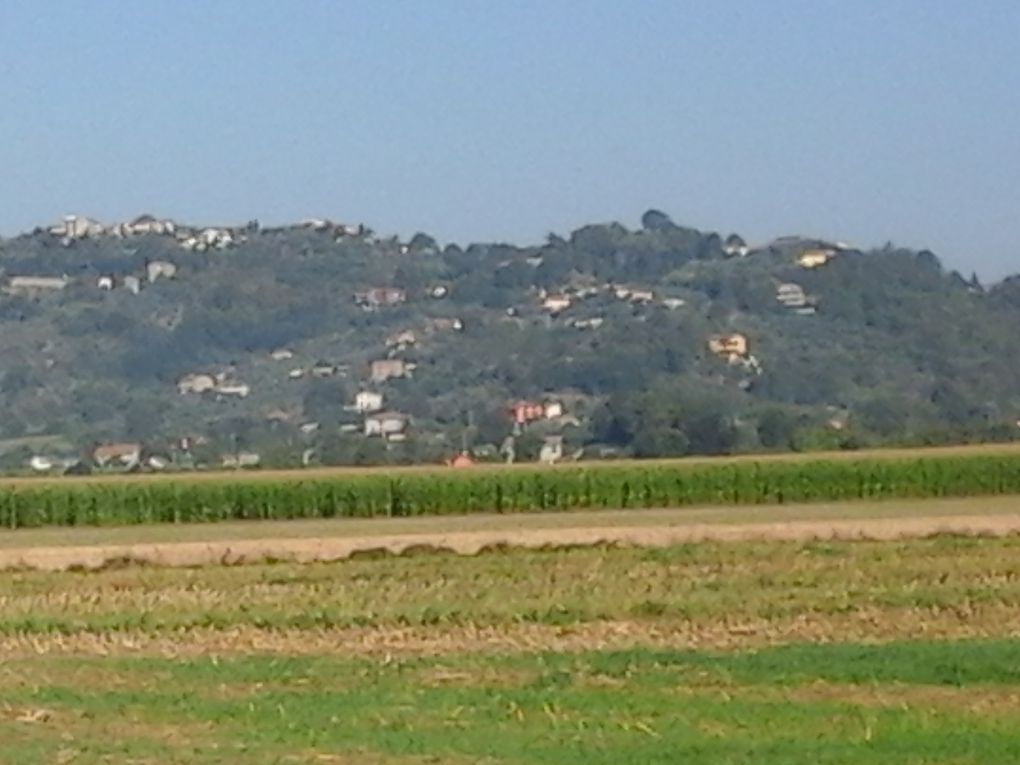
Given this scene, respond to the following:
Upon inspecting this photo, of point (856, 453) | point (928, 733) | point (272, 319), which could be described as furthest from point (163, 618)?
point (272, 319)

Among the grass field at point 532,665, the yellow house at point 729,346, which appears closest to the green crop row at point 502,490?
→ the grass field at point 532,665

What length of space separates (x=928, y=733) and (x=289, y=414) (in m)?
133

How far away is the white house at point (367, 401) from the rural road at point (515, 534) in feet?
282

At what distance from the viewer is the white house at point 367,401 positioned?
466ft

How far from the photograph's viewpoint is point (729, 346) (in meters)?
152

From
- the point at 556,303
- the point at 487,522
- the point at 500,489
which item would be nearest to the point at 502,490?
the point at 500,489

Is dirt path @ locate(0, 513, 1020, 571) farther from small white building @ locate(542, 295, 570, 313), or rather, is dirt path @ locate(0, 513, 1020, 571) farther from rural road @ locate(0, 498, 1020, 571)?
small white building @ locate(542, 295, 570, 313)

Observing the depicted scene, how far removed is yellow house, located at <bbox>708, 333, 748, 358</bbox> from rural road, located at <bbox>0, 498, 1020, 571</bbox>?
9407cm

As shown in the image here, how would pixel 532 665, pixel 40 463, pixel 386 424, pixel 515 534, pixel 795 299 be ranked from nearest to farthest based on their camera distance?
pixel 532 665
pixel 515 534
pixel 40 463
pixel 386 424
pixel 795 299

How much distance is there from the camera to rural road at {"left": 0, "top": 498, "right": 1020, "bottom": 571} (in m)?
42.2

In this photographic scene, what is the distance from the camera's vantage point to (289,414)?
148 m

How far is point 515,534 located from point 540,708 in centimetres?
2932

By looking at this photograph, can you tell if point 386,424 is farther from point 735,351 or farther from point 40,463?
point 40,463

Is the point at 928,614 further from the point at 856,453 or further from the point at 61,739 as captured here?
the point at 856,453
